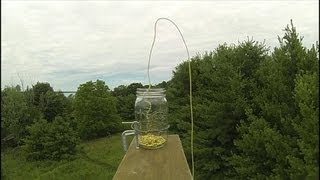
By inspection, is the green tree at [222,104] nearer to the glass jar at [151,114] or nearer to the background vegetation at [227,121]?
the background vegetation at [227,121]

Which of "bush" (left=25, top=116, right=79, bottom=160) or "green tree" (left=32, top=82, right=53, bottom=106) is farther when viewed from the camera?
"green tree" (left=32, top=82, right=53, bottom=106)

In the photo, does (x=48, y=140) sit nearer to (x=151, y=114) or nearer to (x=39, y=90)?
(x=39, y=90)

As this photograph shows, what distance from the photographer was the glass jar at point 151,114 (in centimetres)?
234

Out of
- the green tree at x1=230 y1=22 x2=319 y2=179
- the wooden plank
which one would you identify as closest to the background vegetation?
the green tree at x1=230 y1=22 x2=319 y2=179

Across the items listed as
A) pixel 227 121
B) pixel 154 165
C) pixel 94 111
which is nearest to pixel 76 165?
pixel 94 111

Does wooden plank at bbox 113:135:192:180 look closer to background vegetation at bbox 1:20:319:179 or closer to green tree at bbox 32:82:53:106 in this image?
background vegetation at bbox 1:20:319:179

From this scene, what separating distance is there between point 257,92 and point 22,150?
8.47m

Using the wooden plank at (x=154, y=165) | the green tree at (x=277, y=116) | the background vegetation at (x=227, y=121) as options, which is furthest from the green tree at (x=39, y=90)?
the wooden plank at (x=154, y=165)

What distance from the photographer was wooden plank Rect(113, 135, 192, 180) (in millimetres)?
1621

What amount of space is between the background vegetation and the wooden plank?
3.27 feet

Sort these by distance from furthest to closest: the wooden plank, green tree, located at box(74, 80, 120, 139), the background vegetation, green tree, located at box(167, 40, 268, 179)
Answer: green tree, located at box(74, 80, 120, 139) < green tree, located at box(167, 40, 268, 179) < the background vegetation < the wooden plank

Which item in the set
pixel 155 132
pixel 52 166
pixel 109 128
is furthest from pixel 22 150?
pixel 155 132

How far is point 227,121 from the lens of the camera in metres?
8.30

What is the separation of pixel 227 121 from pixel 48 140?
648 cm
